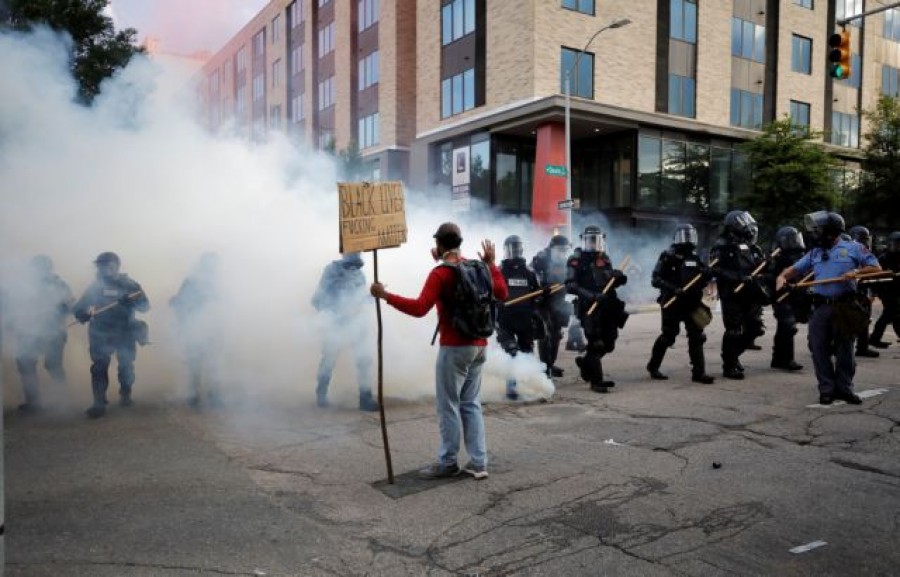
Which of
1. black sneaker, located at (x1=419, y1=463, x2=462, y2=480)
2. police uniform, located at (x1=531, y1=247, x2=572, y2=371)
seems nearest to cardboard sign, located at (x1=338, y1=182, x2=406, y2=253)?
black sneaker, located at (x1=419, y1=463, x2=462, y2=480)

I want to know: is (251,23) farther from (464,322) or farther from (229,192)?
(464,322)

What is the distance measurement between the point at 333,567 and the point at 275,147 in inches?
Answer: 260

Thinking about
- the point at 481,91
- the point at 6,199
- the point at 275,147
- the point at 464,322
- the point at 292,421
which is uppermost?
the point at 481,91

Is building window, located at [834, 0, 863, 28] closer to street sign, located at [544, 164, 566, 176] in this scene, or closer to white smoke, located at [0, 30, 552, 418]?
street sign, located at [544, 164, 566, 176]

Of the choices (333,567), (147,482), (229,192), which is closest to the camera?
(333,567)

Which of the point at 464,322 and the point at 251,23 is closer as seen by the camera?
the point at 464,322

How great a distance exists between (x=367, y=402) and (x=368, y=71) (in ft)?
89.2

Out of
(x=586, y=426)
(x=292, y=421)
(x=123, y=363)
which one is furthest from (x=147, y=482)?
(x=586, y=426)

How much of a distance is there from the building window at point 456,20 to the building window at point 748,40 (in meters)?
10.7

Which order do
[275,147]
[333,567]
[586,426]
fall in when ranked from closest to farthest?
[333,567] < [586,426] < [275,147]

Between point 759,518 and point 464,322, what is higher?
point 464,322

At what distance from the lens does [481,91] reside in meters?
24.6

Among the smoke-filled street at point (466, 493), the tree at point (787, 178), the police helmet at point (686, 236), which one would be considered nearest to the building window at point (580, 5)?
the tree at point (787, 178)

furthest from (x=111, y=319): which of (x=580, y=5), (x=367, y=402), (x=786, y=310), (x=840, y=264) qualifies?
(x=580, y=5)
